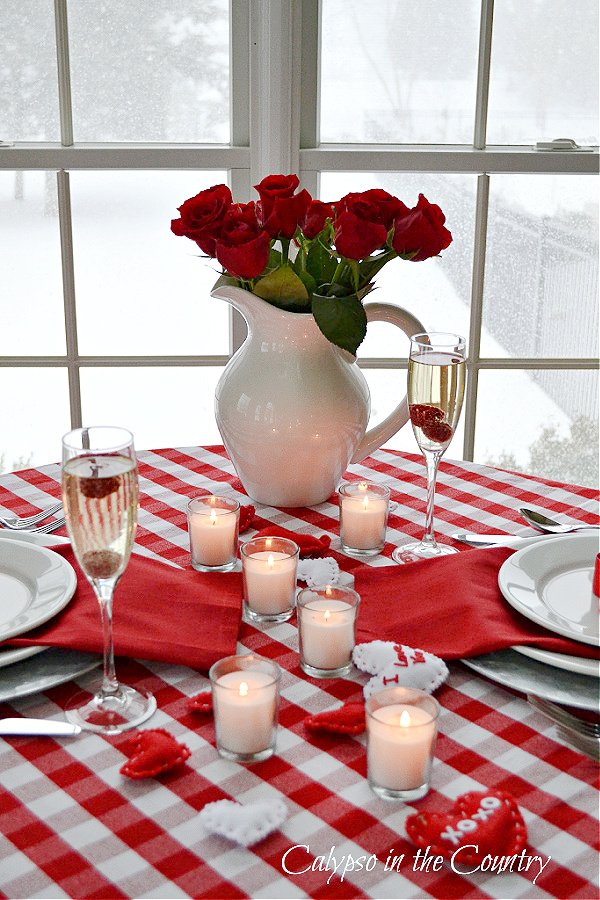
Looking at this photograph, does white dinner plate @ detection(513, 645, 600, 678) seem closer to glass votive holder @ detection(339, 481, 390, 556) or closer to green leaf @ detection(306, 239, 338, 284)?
glass votive holder @ detection(339, 481, 390, 556)

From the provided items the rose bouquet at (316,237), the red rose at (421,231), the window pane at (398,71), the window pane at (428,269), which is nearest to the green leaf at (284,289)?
the rose bouquet at (316,237)

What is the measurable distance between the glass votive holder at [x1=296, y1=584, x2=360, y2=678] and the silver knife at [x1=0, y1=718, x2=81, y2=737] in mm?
217

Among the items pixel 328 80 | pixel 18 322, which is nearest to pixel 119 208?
pixel 18 322

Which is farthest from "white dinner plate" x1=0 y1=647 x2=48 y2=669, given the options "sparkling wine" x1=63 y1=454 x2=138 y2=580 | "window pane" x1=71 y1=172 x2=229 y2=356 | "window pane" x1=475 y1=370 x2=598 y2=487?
"window pane" x1=475 y1=370 x2=598 y2=487

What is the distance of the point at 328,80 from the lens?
2248 millimetres

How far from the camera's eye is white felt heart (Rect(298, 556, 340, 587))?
1128 mm

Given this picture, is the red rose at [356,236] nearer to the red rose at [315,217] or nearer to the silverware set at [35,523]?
the red rose at [315,217]

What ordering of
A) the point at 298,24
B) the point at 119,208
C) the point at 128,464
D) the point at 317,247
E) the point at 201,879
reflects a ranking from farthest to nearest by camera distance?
the point at 119,208 → the point at 298,24 → the point at 317,247 → the point at 128,464 → the point at 201,879

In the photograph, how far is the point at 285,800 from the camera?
77cm

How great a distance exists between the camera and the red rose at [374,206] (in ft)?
3.91

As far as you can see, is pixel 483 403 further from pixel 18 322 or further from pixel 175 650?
pixel 175 650

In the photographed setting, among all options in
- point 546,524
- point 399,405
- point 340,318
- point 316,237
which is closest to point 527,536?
point 546,524

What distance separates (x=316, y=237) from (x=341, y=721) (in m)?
0.65

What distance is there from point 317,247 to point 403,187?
1097 mm
